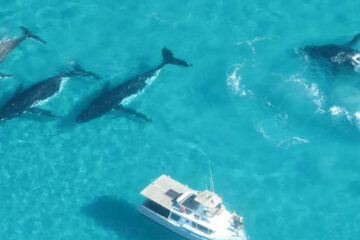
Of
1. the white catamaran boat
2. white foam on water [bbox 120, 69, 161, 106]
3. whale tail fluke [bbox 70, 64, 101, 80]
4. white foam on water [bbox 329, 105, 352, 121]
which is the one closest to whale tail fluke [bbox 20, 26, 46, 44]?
whale tail fluke [bbox 70, 64, 101, 80]

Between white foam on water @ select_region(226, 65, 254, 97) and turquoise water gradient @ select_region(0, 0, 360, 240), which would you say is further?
white foam on water @ select_region(226, 65, 254, 97)

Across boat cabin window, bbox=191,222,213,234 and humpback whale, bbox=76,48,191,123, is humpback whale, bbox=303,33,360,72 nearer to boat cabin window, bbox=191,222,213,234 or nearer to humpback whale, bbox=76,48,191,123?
humpback whale, bbox=76,48,191,123

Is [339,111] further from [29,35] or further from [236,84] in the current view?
[29,35]

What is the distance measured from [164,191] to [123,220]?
4602 millimetres

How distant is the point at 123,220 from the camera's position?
160 feet

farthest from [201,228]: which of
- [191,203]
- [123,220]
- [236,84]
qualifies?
[236,84]

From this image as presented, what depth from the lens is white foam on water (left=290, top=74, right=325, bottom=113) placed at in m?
56.2

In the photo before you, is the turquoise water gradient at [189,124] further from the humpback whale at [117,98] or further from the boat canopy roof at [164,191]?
the boat canopy roof at [164,191]

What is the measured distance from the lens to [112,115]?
56094 mm

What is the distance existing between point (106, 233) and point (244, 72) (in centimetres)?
2278

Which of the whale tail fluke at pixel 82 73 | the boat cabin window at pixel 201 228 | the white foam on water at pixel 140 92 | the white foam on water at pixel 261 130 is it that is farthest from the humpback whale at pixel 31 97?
the white foam on water at pixel 261 130

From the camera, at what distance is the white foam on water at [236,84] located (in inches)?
2258

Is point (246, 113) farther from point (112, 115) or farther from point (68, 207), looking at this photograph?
point (68, 207)

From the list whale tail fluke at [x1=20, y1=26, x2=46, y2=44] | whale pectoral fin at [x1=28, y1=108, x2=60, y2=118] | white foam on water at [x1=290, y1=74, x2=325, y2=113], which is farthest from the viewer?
whale tail fluke at [x1=20, y1=26, x2=46, y2=44]
